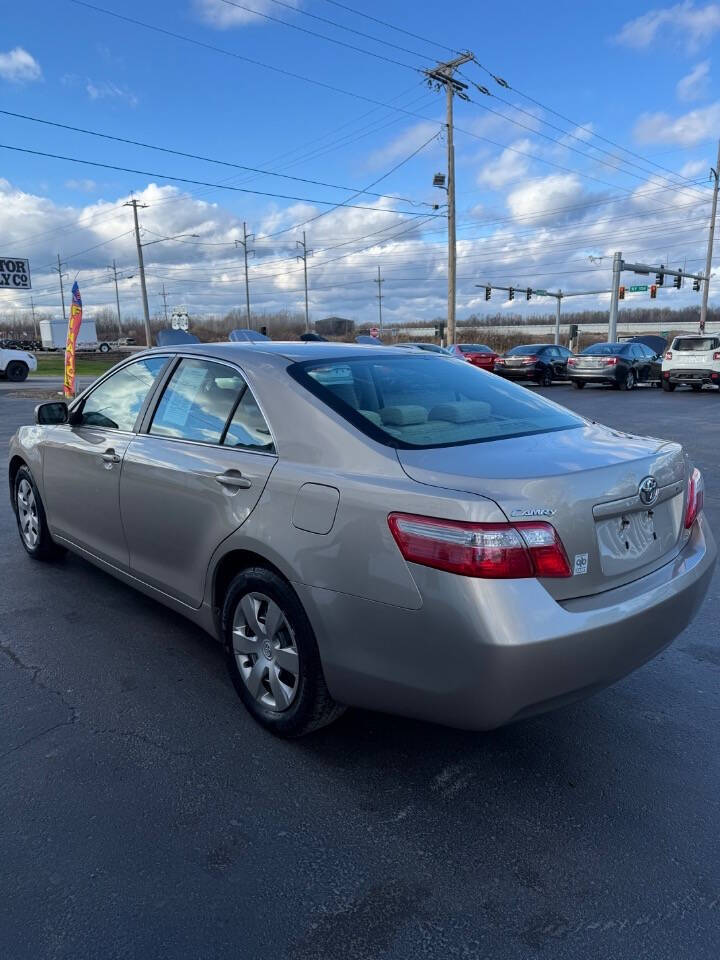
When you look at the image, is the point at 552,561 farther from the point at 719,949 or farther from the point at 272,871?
the point at 272,871

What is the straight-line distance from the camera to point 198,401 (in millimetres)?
3514

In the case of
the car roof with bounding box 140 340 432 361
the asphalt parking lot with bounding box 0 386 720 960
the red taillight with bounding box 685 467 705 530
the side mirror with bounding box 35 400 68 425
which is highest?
the car roof with bounding box 140 340 432 361

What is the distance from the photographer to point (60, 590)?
4.68 meters

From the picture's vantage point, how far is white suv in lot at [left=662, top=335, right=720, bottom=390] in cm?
2206

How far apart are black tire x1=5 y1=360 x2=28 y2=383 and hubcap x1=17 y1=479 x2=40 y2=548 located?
26.4m

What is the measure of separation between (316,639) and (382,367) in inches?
56.1

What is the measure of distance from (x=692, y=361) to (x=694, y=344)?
0.67m

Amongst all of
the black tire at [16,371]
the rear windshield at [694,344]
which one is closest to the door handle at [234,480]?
the rear windshield at [694,344]

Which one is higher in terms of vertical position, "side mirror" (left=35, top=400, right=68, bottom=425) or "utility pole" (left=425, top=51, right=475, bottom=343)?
"utility pole" (left=425, top=51, right=475, bottom=343)

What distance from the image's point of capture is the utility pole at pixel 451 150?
27.5m

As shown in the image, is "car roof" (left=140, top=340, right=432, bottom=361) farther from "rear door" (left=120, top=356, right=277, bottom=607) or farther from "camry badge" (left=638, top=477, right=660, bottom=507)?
"camry badge" (left=638, top=477, right=660, bottom=507)

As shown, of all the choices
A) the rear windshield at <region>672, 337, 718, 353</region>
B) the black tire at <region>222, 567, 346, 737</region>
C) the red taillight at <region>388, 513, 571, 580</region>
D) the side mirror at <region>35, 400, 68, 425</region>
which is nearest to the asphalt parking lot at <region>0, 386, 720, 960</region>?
the black tire at <region>222, 567, 346, 737</region>

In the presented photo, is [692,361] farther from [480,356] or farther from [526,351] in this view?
[480,356]

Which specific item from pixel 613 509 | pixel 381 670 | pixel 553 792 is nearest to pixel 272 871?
pixel 381 670
